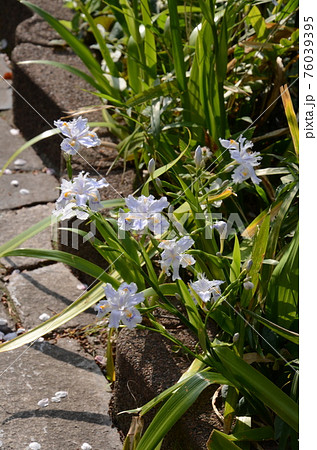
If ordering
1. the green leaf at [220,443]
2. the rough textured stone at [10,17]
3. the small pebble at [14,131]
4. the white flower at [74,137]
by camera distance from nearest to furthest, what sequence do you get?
the green leaf at [220,443] → the white flower at [74,137] → the small pebble at [14,131] → the rough textured stone at [10,17]

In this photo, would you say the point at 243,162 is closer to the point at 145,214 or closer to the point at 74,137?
the point at 145,214

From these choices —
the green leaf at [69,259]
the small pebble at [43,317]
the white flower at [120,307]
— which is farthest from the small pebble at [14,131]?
the white flower at [120,307]

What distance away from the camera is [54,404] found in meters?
1.73

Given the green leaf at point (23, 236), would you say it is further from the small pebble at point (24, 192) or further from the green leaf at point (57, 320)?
the small pebble at point (24, 192)

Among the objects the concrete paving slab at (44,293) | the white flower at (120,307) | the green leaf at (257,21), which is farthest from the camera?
the green leaf at (257,21)

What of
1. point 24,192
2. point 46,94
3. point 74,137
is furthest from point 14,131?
point 74,137

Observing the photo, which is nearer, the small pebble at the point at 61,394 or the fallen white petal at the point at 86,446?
the fallen white petal at the point at 86,446

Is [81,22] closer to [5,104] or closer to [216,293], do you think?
[5,104]

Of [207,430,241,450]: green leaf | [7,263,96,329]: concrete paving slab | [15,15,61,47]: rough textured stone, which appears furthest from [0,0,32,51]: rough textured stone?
[207,430,241,450]: green leaf

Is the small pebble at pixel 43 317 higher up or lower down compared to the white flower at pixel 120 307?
lower down

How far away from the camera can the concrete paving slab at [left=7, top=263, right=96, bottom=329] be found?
2.03m

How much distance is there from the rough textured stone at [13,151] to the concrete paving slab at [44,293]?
63 cm

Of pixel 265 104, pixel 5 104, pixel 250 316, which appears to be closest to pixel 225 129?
pixel 265 104

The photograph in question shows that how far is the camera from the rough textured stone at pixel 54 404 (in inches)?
64.4
